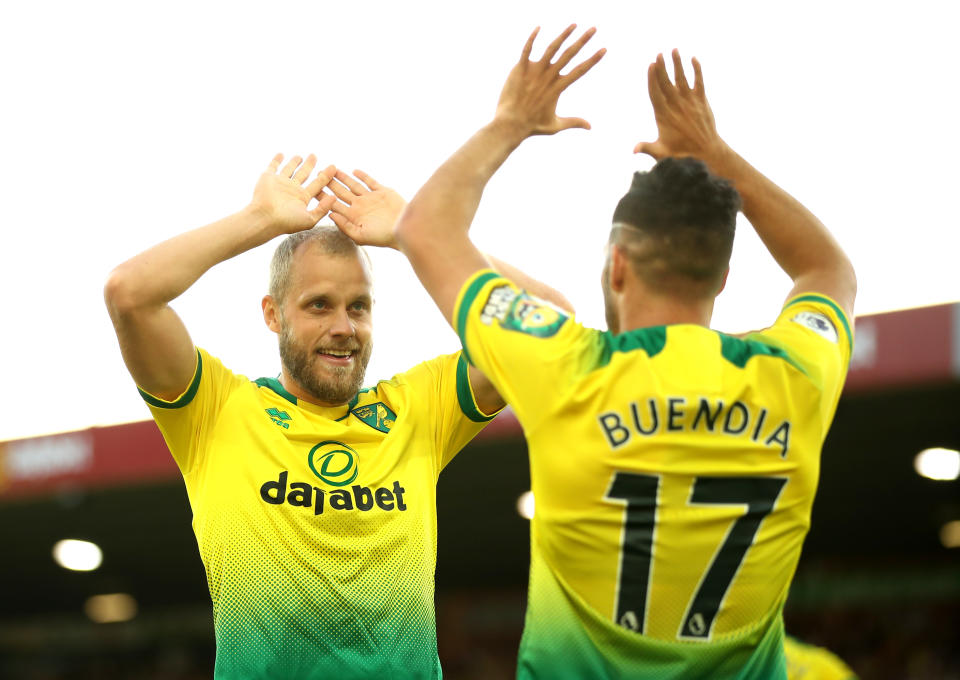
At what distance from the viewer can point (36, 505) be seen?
16781 millimetres

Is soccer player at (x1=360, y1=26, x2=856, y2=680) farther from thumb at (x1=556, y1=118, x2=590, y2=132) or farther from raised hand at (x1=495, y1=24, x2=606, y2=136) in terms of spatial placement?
thumb at (x1=556, y1=118, x2=590, y2=132)

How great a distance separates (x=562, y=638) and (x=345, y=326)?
1.76 meters

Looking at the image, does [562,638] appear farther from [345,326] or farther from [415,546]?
[345,326]

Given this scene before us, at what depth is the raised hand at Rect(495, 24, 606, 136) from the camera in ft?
10.8

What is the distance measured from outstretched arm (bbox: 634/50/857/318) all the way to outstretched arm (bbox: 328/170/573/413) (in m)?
0.89

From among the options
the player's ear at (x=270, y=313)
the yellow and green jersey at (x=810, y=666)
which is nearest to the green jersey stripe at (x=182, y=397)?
the player's ear at (x=270, y=313)

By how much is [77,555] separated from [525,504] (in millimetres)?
8823

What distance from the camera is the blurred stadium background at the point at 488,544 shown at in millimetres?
12469

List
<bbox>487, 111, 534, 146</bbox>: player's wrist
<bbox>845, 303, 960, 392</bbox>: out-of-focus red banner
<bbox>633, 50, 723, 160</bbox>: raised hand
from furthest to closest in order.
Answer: <bbox>845, 303, 960, 392</bbox>: out-of-focus red banner < <bbox>633, 50, 723, 160</bbox>: raised hand < <bbox>487, 111, 534, 146</bbox>: player's wrist

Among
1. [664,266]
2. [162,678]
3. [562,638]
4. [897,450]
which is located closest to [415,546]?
[562,638]

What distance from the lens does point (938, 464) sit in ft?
47.9

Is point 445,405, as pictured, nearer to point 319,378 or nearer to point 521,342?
point 319,378

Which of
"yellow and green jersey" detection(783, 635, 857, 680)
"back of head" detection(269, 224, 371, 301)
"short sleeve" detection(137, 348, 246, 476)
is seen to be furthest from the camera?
"yellow and green jersey" detection(783, 635, 857, 680)

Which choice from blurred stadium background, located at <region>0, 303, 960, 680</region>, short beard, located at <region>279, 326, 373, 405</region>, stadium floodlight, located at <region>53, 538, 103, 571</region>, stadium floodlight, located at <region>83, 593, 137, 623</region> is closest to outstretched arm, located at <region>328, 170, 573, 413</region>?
short beard, located at <region>279, 326, 373, 405</region>
